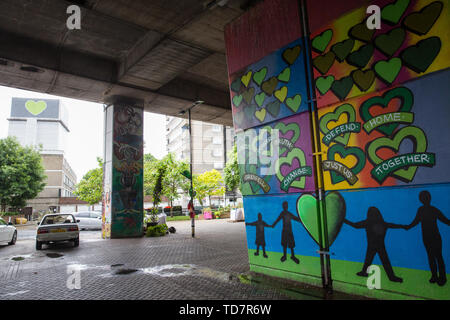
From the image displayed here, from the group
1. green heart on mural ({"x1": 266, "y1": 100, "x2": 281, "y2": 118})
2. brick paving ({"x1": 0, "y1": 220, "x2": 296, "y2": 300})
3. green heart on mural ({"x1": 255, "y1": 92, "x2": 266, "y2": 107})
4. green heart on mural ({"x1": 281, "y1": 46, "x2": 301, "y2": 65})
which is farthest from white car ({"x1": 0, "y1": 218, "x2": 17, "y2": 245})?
green heart on mural ({"x1": 281, "y1": 46, "x2": 301, "y2": 65})

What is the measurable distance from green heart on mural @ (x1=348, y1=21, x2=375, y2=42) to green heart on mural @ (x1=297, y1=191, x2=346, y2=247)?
9.45ft

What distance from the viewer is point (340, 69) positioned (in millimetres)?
5934

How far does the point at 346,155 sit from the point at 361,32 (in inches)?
89.2

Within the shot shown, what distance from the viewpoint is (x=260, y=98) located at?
7.54 meters

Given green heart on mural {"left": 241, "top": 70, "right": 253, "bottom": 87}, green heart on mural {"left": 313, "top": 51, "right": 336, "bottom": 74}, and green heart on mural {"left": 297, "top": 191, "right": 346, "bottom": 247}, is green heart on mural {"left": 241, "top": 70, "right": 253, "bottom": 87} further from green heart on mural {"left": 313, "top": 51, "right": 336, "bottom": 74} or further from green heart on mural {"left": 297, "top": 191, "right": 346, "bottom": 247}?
green heart on mural {"left": 297, "top": 191, "right": 346, "bottom": 247}

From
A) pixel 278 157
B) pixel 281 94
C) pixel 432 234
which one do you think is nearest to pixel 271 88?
pixel 281 94

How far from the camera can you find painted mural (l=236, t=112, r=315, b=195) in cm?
645

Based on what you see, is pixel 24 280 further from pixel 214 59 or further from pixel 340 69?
pixel 214 59

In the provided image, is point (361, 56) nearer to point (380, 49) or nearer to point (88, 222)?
point (380, 49)

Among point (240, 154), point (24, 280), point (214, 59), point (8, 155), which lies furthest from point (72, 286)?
point (8, 155)

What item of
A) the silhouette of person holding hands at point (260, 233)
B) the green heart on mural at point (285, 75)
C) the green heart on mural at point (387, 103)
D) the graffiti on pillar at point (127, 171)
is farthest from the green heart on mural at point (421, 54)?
the graffiti on pillar at point (127, 171)

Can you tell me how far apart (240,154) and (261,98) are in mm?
1529

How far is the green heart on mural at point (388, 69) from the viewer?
5117mm
